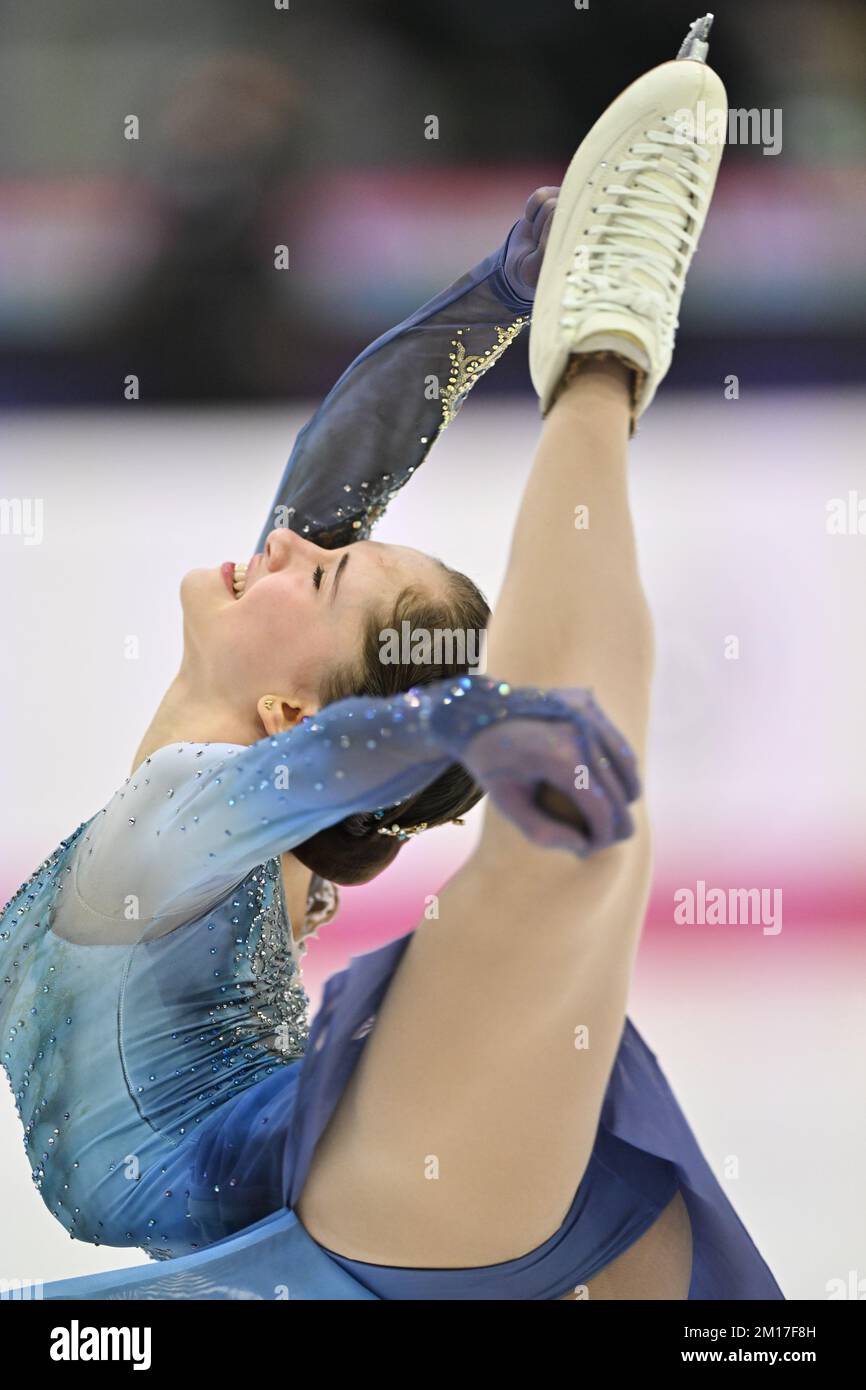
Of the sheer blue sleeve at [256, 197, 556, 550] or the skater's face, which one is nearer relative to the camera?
the skater's face

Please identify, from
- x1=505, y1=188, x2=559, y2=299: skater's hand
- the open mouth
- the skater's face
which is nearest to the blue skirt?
the skater's face

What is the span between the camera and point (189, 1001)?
1.34 meters

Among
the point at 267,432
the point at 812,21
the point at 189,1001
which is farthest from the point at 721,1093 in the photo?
the point at 812,21

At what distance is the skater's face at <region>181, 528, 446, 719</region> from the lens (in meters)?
1.40

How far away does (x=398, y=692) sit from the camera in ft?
4.59

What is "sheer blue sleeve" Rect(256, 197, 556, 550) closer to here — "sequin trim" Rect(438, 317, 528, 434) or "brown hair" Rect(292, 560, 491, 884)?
"sequin trim" Rect(438, 317, 528, 434)

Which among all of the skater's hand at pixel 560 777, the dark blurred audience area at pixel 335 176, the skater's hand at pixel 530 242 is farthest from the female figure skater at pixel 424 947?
the dark blurred audience area at pixel 335 176

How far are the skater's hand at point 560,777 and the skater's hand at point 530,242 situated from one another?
81 cm

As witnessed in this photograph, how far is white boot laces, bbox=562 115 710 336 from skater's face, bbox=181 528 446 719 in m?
0.36

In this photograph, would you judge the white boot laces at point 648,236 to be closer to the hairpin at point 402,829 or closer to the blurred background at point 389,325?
the hairpin at point 402,829

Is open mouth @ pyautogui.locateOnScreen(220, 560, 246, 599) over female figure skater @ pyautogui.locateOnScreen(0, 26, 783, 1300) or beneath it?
over

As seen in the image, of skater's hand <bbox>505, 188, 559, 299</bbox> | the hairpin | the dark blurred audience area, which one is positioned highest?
the dark blurred audience area

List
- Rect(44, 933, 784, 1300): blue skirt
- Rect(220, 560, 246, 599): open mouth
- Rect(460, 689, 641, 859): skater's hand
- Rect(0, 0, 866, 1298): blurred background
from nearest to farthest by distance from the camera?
Rect(460, 689, 641, 859): skater's hand → Rect(44, 933, 784, 1300): blue skirt → Rect(220, 560, 246, 599): open mouth → Rect(0, 0, 866, 1298): blurred background

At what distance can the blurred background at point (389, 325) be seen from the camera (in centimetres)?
231
